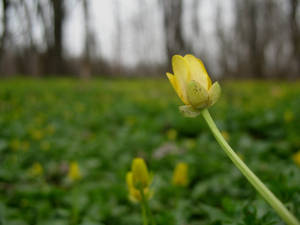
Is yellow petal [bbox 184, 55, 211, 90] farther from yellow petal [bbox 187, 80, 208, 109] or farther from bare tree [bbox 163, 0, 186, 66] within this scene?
bare tree [bbox 163, 0, 186, 66]

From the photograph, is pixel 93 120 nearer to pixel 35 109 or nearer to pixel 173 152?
pixel 35 109

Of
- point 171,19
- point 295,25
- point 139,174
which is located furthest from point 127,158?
point 171,19

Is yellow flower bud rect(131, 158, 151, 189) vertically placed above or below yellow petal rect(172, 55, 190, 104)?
below

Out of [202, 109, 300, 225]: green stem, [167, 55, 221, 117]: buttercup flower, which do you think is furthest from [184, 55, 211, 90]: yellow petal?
[202, 109, 300, 225]: green stem

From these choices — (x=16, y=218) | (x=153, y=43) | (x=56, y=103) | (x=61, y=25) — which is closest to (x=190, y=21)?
(x=61, y=25)

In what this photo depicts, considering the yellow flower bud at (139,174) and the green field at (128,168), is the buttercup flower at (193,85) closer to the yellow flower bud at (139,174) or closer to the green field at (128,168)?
the yellow flower bud at (139,174)

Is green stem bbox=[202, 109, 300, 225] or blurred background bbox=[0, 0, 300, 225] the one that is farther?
blurred background bbox=[0, 0, 300, 225]

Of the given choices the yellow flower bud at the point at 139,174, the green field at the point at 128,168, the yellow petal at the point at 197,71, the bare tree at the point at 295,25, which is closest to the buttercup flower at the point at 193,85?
the yellow petal at the point at 197,71

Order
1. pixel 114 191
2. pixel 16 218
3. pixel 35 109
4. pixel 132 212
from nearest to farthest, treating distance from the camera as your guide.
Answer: pixel 16 218, pixel 132 212, pixel 114 191, pixel 35 109
